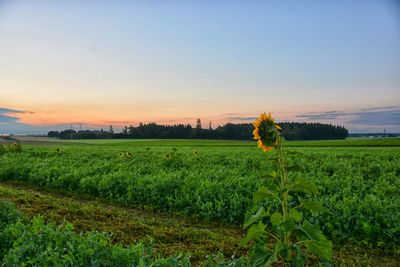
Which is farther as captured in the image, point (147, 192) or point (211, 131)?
point (211, 131)

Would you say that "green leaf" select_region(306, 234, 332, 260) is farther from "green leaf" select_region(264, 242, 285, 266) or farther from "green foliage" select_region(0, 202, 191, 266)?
"green foliage" select_region(0, 202, 191, 266)

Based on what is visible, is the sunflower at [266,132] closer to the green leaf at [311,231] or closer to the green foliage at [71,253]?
the green leaf at [311,231]

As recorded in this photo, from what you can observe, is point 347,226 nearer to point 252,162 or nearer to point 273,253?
point 273,253

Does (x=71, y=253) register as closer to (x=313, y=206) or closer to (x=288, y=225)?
(x=288, y=225)

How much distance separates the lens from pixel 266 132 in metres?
2.65

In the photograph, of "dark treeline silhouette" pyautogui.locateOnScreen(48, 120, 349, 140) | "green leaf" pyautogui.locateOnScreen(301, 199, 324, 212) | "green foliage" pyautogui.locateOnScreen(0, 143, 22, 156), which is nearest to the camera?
"green leaf" pyautogui.locateOnScreen(301, 199, 324, 212)

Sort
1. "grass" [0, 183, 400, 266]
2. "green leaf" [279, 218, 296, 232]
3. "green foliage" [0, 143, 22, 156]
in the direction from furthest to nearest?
"green foliage" [0, 143, 22, 156] < "grass" [0, 183, 400, 266] < "green leaf" [279, 218, 296, 232]

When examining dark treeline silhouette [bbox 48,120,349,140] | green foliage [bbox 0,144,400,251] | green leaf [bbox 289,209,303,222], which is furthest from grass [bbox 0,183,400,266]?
dark treeline silhouette [bbox 48,120,349,140]

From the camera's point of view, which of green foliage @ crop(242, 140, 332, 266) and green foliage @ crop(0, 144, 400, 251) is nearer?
green foliage @ crop(242, 140, 332, 266)

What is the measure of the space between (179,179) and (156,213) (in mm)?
1368

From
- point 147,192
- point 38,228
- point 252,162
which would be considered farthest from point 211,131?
point 38,228

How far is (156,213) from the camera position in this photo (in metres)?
7.69

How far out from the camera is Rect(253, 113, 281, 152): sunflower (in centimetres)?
260

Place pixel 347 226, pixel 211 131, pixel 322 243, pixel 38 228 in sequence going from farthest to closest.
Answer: pixel 211 131, pixel 347 226, pixel 38 228, pixel 322 243
